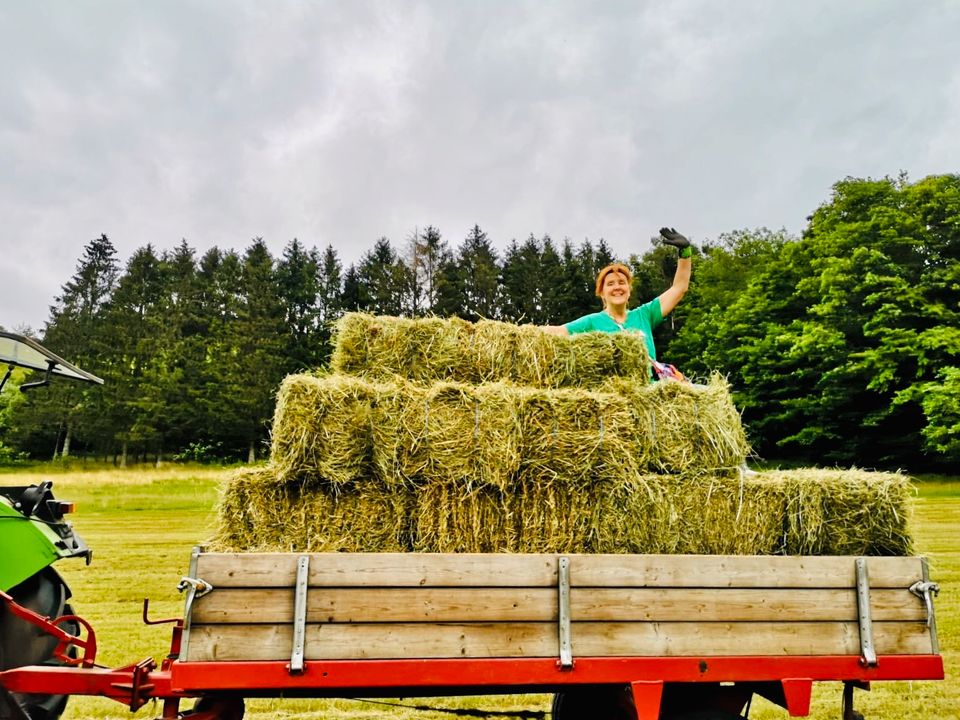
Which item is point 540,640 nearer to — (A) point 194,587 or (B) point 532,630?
(B) point 532,630

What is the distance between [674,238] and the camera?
5004 millimetres

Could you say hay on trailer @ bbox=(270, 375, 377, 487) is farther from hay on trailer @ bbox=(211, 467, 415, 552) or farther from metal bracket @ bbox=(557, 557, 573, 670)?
metal bracket @ bbox=(557, 557, 573, 670)

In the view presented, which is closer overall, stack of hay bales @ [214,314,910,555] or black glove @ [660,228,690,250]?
stack of hay bales @ [214,314,910,555]

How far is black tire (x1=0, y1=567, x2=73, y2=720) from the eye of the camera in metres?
3.73

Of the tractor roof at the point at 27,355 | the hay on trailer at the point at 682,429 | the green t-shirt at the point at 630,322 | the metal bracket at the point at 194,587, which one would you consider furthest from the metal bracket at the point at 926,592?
the tractor roof at the point at 27,355

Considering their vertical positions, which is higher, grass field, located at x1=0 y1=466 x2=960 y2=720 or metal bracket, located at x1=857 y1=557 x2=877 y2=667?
metal bracket, located at x1=857 y1=557 x2=877 y2=667

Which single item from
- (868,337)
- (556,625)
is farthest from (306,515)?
(868,337)

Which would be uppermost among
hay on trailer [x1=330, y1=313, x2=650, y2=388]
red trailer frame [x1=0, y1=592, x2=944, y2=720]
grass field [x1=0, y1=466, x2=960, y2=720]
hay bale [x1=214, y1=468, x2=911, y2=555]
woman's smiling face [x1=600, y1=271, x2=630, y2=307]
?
woman's smiling face [x1=600, y1=271, x2=630, y2=307]

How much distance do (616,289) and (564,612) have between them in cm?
287

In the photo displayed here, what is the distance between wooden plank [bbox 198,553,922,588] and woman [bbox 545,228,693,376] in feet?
7.00

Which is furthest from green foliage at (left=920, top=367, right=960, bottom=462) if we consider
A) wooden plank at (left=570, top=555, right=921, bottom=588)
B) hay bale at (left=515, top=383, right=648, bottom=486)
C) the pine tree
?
the pine tree

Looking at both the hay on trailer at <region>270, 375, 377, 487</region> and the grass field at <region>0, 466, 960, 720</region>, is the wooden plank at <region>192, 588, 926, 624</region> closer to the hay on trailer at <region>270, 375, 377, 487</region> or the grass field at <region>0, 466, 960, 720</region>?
the hay on trailer at <region>270, 375, 377, 487</region>

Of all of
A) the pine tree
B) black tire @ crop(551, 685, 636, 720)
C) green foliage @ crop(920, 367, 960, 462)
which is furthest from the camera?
the pine tree

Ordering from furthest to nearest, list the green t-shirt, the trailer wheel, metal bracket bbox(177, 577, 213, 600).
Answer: the green t-shirt
the trailer wheel
metal bracket bbox(177, 577, 213, 600)
